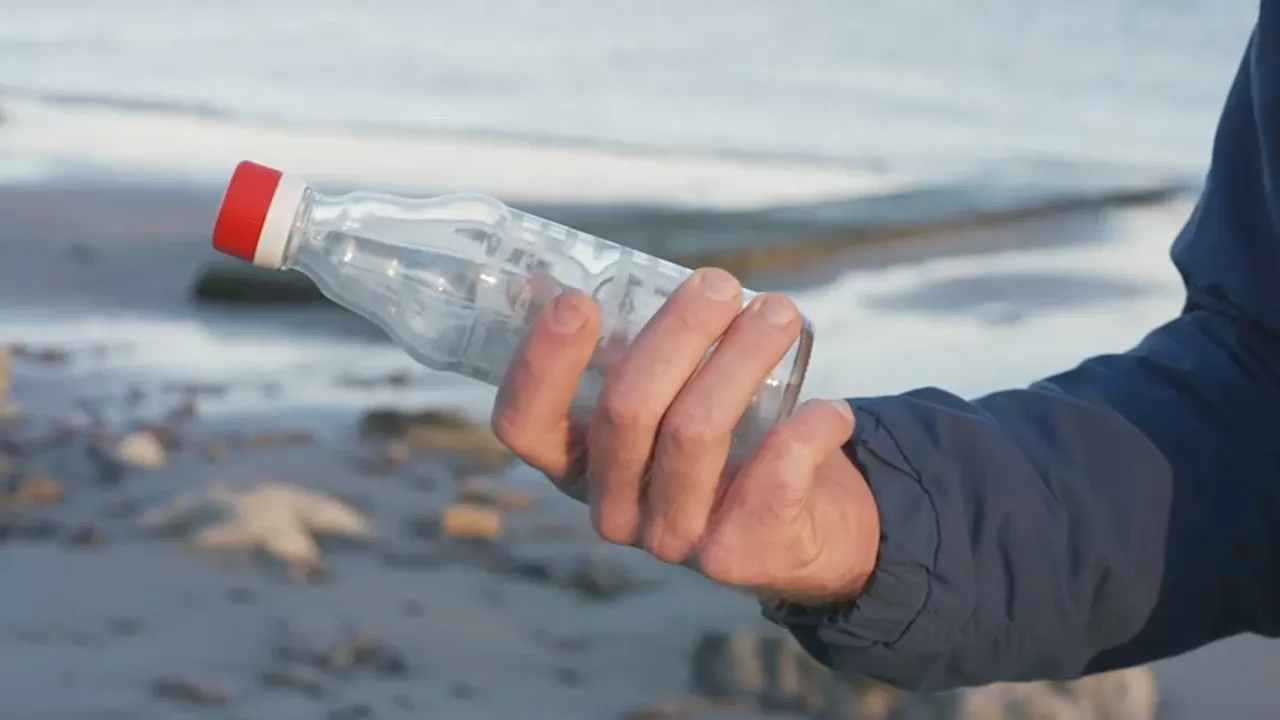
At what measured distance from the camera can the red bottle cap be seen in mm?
1318

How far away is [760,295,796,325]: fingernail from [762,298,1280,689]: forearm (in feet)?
0.81

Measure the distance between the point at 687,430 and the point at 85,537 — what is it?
7.43 feet

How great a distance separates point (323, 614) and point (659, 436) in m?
1.79

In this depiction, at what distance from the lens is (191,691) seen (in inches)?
97.7

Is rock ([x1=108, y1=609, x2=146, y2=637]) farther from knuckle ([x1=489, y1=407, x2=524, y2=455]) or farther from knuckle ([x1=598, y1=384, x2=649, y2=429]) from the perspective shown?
knuckle ([x1=598, y1=384, x2=649, y2=429])

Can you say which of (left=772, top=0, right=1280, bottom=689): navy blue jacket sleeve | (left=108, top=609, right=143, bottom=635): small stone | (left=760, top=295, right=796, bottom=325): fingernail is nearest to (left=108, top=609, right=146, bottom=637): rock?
(left=108, top=609, right=143, bottom=635): small stone

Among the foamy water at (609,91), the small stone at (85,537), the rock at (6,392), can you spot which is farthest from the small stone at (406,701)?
the foamy water at (609,91)

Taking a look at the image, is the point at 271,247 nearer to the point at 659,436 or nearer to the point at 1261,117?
the point at 659,436

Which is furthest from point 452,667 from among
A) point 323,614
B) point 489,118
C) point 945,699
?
point 489,118

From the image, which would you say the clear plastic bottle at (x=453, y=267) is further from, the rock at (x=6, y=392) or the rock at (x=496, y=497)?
the rock at (x=6, y=392)

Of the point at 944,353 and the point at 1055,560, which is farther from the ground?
the point at 1055,560

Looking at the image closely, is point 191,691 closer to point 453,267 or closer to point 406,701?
point 406,701

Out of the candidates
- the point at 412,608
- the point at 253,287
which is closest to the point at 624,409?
the point at 412,608

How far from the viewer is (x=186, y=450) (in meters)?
3.60
